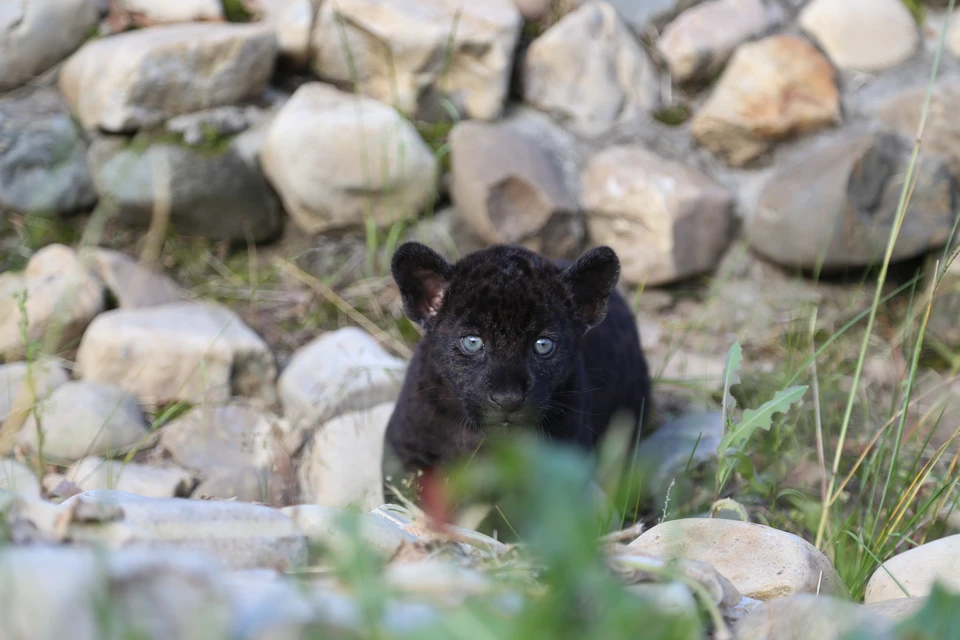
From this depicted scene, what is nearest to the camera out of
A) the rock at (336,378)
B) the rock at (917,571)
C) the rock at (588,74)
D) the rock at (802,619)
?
the rock at (802,619)

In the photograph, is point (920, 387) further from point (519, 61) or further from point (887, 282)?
point (519, 61)

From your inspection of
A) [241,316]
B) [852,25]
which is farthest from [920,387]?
[241,316]

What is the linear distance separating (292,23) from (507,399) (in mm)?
4269

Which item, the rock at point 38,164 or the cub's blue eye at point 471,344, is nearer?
the cub's blue eye at point 471,344

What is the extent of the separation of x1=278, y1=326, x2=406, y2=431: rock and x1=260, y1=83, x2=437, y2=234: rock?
3.48 feet

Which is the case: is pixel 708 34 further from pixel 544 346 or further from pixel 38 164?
pixel 38 164

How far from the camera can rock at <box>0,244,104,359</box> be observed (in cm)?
532

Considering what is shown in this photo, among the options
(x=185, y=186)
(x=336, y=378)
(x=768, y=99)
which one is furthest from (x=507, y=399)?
(x=768, y=99)

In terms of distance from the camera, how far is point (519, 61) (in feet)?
22.4

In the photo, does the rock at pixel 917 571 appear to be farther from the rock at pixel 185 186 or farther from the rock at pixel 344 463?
the rock at pixel 185 186

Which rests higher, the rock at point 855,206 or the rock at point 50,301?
the rock at point 855,206

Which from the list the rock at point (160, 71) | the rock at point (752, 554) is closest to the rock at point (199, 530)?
the rock at point (752, 554)

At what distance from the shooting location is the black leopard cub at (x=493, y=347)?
3619 mm

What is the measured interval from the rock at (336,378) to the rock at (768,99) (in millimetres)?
3102
